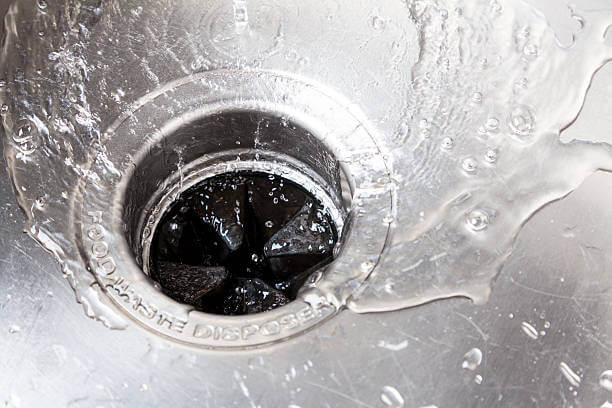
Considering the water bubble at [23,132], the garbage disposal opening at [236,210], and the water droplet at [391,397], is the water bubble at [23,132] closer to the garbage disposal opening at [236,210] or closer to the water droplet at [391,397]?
the garbage disposal opening at [236,210]

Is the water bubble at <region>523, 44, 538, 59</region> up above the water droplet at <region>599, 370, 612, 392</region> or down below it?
above

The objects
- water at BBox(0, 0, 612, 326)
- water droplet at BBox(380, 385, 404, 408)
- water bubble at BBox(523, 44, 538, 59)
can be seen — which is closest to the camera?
water droplet at BBox(380, 385, 404, 408)

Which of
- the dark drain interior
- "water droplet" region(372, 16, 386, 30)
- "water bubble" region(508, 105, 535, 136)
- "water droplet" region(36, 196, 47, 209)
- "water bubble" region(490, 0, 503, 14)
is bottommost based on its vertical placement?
the dark drain interior

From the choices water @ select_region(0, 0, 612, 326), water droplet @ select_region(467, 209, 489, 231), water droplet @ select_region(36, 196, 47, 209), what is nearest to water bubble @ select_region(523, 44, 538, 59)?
water @ select_region(0, 0, 612, 326)

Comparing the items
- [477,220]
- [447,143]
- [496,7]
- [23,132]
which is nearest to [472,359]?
[477,220]

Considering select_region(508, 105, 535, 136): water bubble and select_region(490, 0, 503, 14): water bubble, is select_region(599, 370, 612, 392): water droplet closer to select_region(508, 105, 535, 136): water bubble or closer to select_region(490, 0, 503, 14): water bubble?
select_region(508, 105, 535, 136): water bubble

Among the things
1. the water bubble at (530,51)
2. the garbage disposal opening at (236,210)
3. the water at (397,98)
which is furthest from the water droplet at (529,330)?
the water bubble at (530,51)

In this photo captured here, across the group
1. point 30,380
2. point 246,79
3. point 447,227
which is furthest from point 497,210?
point 30,380

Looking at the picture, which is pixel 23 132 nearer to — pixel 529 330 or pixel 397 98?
pixel 397 98
